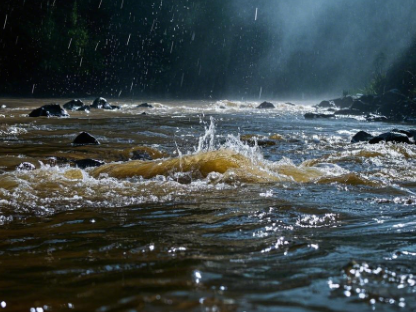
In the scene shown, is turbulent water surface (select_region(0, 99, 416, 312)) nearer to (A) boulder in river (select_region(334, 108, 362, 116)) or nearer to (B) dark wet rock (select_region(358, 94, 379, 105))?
(A) boulder in river (select_region(334, 108, 362, 116))

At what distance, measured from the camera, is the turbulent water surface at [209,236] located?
1.88 metres

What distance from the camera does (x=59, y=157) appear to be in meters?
6.95

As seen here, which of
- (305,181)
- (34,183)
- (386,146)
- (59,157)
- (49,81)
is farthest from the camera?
(49,81)

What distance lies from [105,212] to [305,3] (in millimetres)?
62175

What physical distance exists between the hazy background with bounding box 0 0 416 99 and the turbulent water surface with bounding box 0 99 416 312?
93.4 ft

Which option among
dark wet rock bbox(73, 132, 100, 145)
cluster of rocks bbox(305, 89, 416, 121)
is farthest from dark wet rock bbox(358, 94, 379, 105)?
dark wet rock bbox(73, 132, 100, 145)

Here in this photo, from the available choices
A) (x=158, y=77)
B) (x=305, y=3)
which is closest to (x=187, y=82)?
(x=158, y=77)

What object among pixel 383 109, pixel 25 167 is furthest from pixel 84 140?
pixel 383 109

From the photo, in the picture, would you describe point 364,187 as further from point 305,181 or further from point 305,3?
point 305,3

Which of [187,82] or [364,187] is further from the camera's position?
[187,82]

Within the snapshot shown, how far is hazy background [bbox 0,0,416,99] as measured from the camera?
119ft

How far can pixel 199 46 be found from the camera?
5144 centimetres

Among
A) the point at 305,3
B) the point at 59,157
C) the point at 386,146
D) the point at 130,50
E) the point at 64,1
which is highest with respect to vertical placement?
the point at 305,3

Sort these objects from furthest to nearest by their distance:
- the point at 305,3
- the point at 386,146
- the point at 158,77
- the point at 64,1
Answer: the point at 305,3 < the point at 158,77 < the point at 64,1 < the point at 386,146
